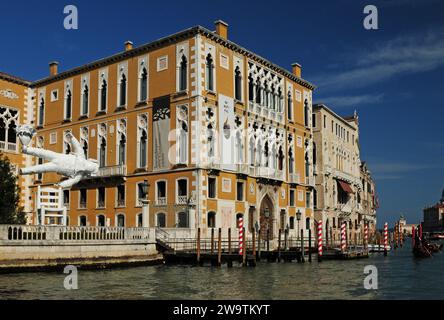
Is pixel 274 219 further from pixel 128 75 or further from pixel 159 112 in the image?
pixel 128 75

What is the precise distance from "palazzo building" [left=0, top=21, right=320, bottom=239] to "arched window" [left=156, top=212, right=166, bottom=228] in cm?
5

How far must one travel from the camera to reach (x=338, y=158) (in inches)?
2024

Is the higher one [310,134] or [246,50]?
[246,50]

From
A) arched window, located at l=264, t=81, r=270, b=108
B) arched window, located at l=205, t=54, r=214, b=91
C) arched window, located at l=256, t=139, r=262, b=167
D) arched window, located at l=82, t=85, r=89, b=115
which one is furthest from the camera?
arched window, located at l=82, t=85, r=89, b=115

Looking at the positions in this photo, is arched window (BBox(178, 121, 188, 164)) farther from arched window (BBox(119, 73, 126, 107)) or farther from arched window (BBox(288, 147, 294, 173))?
arched window (BBox(288, 147, 294, 173))

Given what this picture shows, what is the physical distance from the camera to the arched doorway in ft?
114

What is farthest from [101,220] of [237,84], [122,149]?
[237,84]

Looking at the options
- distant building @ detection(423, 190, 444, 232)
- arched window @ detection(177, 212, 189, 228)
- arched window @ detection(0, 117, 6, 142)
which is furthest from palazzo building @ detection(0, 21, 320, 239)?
distant building @ detection(423, 190, 444, 232)

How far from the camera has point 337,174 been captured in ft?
164

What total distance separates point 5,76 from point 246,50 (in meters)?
15.7

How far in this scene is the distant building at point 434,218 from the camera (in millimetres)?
152250

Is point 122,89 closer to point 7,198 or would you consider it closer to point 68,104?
point 68,104
